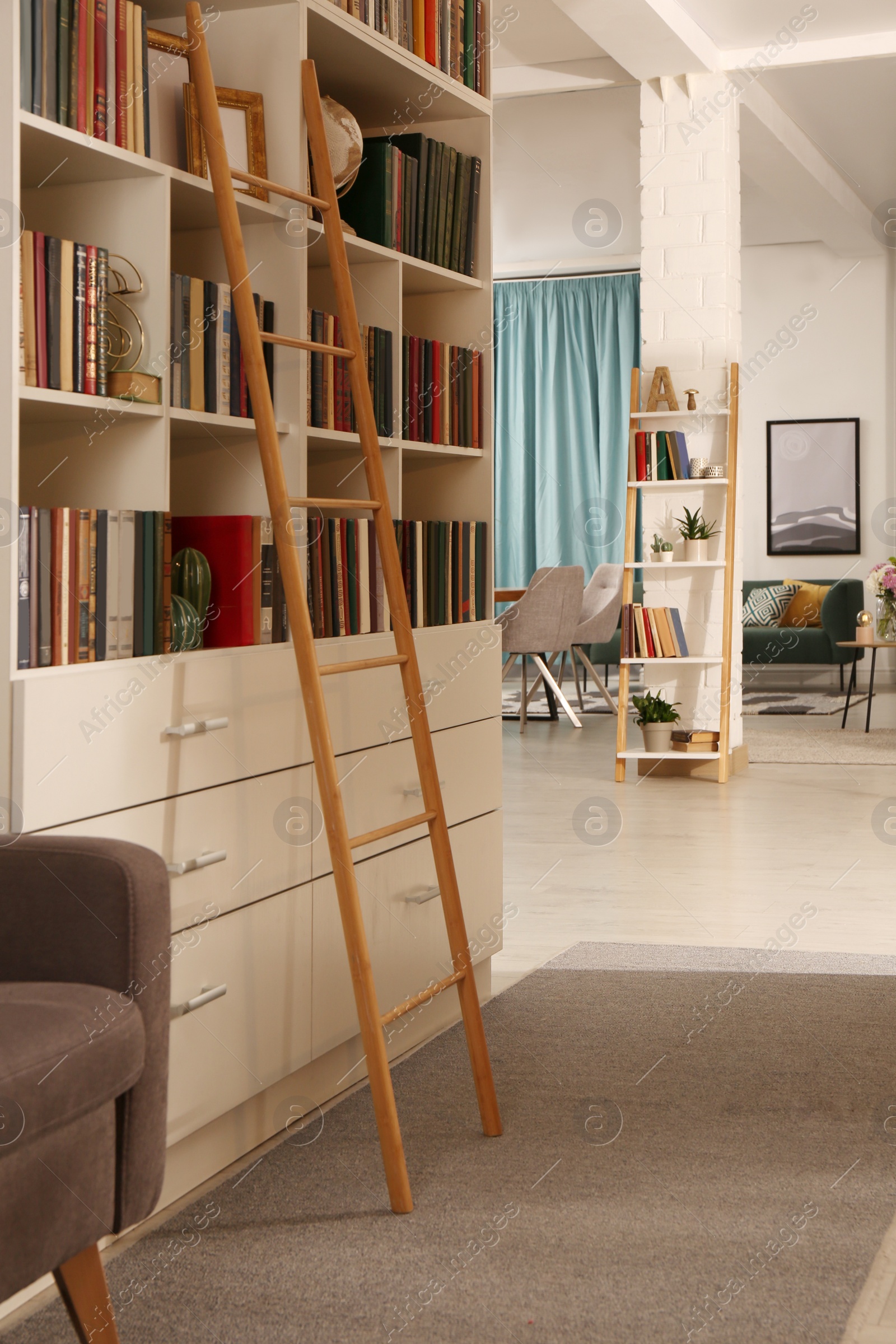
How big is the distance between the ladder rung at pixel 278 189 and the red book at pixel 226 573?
0.51m

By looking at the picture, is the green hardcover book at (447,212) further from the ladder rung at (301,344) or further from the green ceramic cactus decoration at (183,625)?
the green ceramic cactus decoration at (183,625)

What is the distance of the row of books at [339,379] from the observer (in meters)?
2.47

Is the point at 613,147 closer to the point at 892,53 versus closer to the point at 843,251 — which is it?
the point at 892,53

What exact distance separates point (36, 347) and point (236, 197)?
1.80 ft

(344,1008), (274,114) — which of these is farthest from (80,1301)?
(274,114)

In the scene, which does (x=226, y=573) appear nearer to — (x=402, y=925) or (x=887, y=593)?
(x=402, y=925)

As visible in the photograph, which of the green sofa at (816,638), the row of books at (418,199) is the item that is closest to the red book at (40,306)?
the row of books at (418,199)

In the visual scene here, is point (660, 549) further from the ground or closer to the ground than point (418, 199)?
closer to the ground

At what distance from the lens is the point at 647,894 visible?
3912mm

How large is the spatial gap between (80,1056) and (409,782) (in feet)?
4.30

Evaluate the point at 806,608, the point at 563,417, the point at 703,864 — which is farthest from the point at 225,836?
the point at 563,417

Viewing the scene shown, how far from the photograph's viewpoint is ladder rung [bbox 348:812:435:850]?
A: 2082mm

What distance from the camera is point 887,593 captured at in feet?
24.2

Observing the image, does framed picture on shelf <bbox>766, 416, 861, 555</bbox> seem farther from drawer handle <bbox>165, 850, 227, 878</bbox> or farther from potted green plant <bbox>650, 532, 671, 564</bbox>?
drawer handle <bbox>165, 850, 227, 878</bbox>
